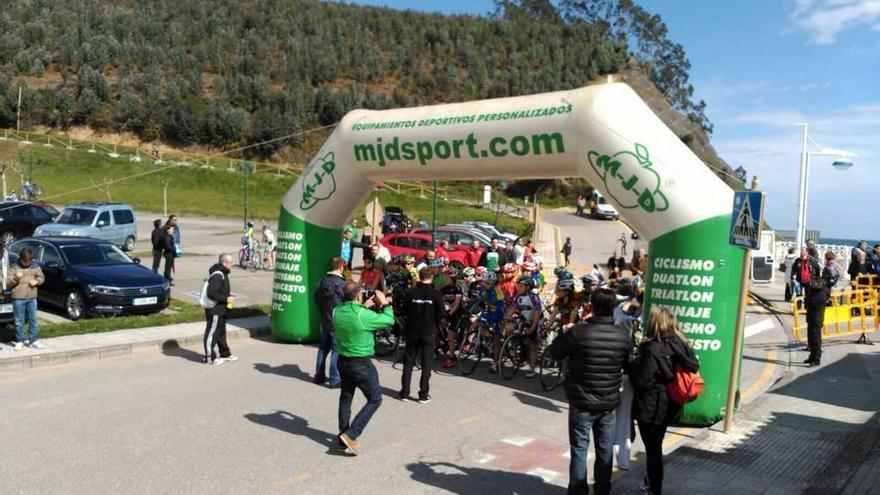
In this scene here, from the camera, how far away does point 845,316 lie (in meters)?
13.6

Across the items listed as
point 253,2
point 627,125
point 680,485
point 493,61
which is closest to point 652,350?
point 680,485

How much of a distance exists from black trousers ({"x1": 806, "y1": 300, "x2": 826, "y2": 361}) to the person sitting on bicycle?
4.81 meters

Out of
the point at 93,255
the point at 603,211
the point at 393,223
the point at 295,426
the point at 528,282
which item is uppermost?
the point at 603,211

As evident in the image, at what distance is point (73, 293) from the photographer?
13250 millimetres

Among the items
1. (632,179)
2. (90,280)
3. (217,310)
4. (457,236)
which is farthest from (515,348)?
(457,236)

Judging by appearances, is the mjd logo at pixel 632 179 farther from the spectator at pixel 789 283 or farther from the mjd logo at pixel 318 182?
the spectator at pixel 789 283

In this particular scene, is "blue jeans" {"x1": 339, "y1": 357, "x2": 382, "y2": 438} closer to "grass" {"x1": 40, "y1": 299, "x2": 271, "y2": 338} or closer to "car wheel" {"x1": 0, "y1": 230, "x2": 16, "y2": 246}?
"grass" {"x1": 40, "y1": 299, "x2": 271, "y2": 338}

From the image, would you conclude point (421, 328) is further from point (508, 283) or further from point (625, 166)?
point (625, 166)

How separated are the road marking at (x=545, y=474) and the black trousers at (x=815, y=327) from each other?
706 centimetres

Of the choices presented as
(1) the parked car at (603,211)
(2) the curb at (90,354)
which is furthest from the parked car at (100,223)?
(1) the parked car at (603,211)

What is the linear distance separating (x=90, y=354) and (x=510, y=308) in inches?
247

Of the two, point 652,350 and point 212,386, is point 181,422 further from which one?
point 652,350

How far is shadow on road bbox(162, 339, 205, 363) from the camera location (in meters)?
11.0

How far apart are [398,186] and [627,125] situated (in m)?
46.8
